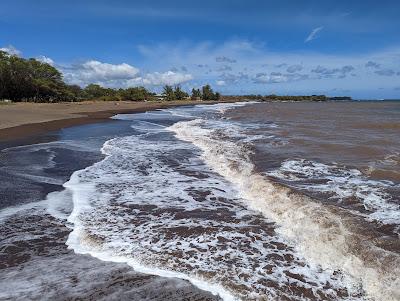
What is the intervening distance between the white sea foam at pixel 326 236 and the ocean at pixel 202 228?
2 cm

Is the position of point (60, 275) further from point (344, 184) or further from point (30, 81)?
point (30, 81)

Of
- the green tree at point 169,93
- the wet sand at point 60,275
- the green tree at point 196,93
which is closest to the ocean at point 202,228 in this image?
the wet sand at point 60,275

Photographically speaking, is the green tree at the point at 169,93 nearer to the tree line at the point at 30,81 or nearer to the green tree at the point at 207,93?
the green tree at the point at 207,93

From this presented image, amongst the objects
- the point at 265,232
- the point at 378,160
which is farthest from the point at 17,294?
the point at 378,160

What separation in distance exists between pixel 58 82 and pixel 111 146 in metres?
60.8

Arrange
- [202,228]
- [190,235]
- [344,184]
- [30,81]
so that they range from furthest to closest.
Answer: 1. [30,81]
2. [344,184]
3. [202,228]
4. [190,235]

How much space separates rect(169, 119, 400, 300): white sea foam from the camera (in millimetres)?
5477

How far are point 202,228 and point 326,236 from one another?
7.49 ft

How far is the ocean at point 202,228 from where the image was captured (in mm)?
5336

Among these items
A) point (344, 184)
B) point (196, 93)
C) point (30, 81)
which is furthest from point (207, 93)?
point (344, 184)

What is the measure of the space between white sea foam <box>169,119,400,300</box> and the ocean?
22 millimetres

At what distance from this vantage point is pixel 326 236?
6.93 m

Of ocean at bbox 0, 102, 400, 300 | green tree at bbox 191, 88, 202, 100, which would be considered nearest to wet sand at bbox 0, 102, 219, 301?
ocean at bbox 0, 102, 400, 300

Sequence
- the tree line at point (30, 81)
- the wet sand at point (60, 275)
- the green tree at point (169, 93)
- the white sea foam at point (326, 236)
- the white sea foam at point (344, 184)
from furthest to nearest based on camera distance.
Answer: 1. the green tree at point (169, 93)
2. the tree line at point (30, 81)
3. the white sea foam at point (344, 184)
4. the white sea foam at point (326, 236)
5. the wet sand at point (60, 275)
